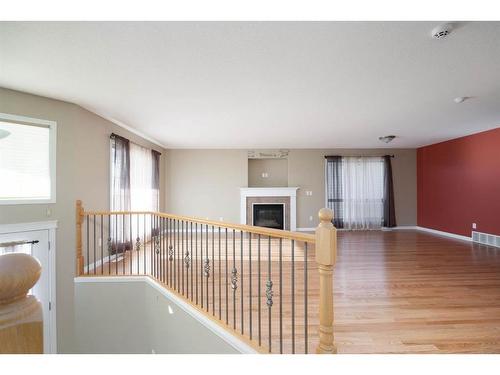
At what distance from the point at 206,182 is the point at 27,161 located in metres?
4.64

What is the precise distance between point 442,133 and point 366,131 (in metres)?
1.87

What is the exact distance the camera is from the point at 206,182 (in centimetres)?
752

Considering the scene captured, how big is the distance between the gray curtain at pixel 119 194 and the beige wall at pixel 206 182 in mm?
2665

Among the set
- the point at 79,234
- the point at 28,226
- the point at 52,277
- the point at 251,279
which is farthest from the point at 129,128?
the point at 251,279

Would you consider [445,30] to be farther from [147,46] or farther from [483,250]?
[483,250]

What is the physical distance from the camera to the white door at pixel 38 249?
2.99m

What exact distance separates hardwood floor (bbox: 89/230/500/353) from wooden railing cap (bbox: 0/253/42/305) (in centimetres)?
170

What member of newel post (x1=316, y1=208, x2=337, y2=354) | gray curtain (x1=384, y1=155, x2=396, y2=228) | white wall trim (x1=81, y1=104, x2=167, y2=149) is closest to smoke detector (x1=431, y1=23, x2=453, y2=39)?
newel post (x1=316, y1=208, x2=337, y2=354)

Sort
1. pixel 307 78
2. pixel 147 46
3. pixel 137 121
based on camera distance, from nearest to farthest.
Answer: pixel 147 46 < pixel 307 78 < pixel 137 121

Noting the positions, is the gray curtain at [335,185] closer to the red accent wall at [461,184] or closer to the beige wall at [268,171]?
the beige wall at [268,171]

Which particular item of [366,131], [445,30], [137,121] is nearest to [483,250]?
[366,131]

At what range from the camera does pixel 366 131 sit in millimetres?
5398

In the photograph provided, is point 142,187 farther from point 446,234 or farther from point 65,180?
point 446,234

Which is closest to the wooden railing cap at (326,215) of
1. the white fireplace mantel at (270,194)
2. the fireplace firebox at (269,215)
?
the white fireplace mantel at (270,194)
